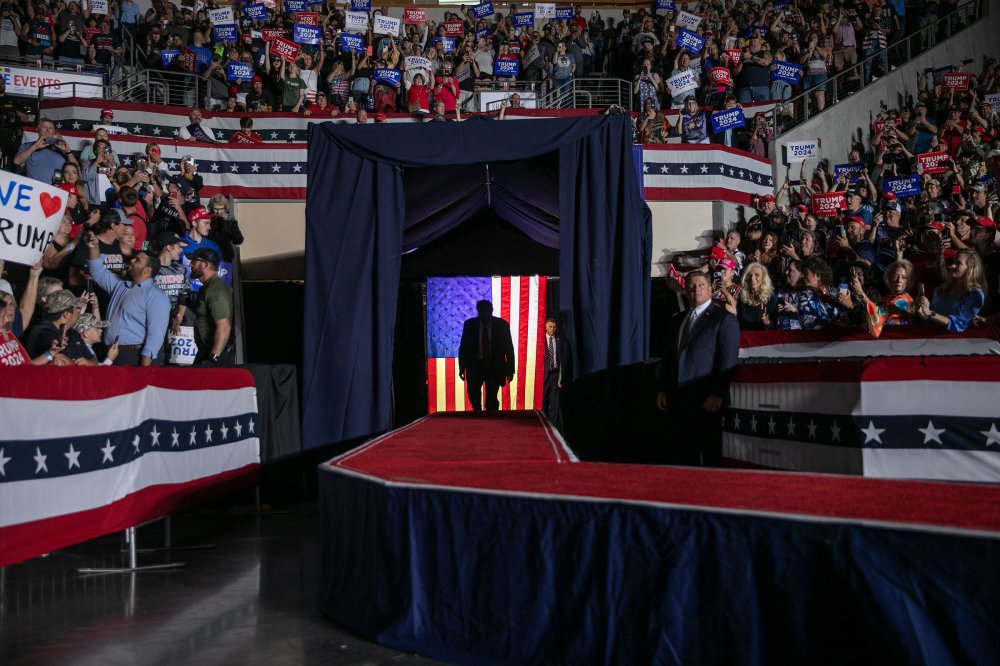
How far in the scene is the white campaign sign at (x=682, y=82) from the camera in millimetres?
15055

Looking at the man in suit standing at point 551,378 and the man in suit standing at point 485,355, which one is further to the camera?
the man in suit standing at point 485,355

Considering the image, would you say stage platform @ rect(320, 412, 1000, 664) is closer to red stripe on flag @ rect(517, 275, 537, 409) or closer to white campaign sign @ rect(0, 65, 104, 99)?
red stripe on flag @ rect(517, 275, 537, 409)

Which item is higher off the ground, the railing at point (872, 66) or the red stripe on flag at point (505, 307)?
the railing at point (872, 66)

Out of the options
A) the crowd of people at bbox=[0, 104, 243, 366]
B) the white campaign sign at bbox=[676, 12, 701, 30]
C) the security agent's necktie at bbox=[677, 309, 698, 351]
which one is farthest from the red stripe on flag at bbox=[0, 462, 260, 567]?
the white campaign sign at bbox=[676, 12, 701, 30]

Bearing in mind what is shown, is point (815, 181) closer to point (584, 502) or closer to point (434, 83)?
point (434, 83)

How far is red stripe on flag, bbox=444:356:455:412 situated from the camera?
13.3m

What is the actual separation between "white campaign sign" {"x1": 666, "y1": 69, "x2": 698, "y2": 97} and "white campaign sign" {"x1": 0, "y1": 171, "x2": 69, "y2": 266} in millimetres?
11729

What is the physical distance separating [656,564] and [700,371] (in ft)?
11.0

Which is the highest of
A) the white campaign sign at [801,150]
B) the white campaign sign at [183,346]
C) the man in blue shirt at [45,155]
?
the white campaign sign at [801,150]

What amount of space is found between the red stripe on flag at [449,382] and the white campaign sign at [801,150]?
6.38 m

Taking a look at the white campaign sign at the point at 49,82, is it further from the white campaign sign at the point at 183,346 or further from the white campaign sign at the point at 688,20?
the white campaign sign at the point at 688,20

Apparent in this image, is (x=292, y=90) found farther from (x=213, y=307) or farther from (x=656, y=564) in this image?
(x=656, y=564)

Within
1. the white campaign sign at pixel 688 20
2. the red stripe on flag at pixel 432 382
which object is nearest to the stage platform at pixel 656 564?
the red stripe on flag at pixel 432 382

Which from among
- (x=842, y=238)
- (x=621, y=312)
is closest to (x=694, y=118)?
(x=842, y=238)
